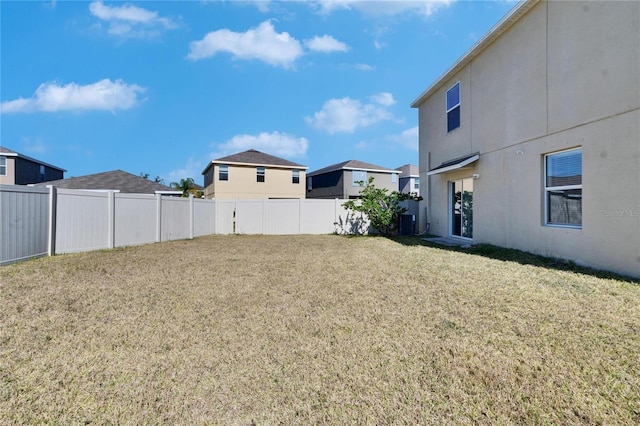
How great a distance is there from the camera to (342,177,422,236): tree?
13672 millimetres

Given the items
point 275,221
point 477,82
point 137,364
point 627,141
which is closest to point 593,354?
point 137,364

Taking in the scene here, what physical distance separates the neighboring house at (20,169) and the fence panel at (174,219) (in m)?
17.6

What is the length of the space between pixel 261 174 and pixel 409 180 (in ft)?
65.0

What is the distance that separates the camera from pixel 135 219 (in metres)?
10.7

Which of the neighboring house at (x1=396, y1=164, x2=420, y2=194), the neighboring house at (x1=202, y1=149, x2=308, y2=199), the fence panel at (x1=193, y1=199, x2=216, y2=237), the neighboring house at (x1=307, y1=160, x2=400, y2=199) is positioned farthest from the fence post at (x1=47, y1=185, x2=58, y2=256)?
the neighboring house at (x1=396, y1=164, x2=420, y2=194)

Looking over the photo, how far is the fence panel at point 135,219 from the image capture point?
997 cm

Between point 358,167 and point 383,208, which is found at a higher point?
point 358,167

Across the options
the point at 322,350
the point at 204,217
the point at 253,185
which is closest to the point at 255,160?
the point at 253,185

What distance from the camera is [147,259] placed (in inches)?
313

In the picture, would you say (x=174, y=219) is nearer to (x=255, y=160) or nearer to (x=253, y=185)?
(x=253, y=185)

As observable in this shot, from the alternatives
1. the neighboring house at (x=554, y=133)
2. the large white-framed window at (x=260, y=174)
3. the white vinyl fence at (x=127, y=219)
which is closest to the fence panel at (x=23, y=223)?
the white vinyl fence at (x=127, y=219)

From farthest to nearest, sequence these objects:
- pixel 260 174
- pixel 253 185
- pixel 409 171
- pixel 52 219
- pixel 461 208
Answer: pixel 409 171, pixel 260 174, pixel 253 185, pixel 461 208, pixel 52 219

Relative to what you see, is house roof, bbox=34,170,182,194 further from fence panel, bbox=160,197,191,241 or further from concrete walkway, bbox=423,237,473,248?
concrete walkway, bbox=423,237,473,248

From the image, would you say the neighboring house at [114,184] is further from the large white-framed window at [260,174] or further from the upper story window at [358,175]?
the upper story window at [358,175]
